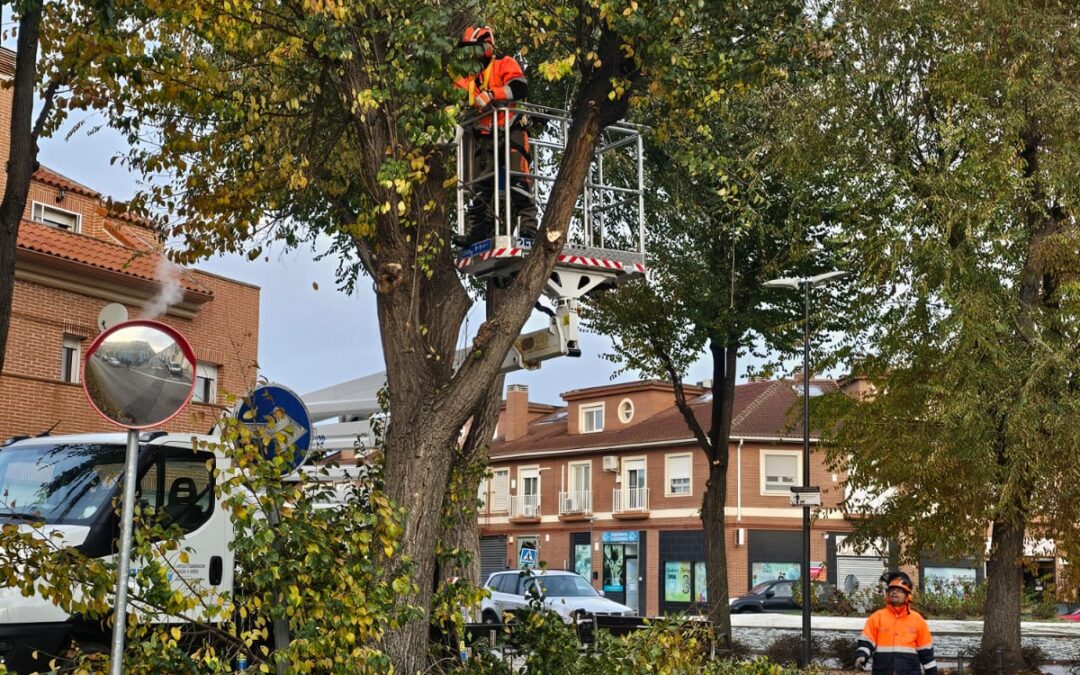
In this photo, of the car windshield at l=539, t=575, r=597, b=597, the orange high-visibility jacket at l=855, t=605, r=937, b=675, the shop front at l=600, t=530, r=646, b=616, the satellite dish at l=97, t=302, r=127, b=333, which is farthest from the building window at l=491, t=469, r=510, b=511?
the satellite dish at l=97, t=302, r=127, b=333

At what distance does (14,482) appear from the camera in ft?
34.7

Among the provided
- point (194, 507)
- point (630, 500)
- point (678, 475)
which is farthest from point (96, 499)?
point (630, 500)

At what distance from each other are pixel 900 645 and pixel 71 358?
67.3ft

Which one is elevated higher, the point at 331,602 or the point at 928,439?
the point at 928,439

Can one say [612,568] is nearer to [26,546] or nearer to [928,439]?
[928,439]

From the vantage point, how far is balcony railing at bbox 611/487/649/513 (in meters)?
56.8

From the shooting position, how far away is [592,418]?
61.8 m

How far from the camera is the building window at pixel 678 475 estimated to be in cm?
5516

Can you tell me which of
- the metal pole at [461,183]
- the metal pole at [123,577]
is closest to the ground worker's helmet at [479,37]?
the metal pole at [461,183]

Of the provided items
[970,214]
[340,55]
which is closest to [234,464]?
[340,55]

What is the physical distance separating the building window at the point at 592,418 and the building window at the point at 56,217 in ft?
115

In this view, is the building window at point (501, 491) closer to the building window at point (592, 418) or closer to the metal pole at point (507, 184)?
the building window at point (592, 418)

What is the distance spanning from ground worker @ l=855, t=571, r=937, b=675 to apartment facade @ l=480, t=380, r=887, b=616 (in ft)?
131

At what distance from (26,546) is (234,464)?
1253 mm
